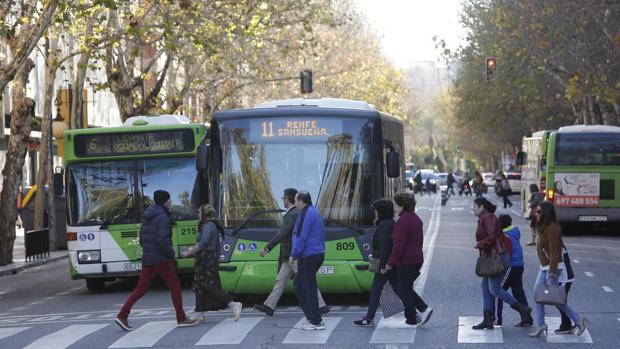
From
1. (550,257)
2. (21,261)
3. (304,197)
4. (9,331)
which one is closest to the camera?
(550,257)

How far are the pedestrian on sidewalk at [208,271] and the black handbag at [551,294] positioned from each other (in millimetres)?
4051

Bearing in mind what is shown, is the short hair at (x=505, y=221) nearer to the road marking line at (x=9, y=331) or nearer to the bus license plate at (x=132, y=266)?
the road marking line at (x=9, y=331)

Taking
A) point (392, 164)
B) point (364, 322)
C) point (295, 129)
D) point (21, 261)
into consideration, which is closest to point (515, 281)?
point (364, 322)

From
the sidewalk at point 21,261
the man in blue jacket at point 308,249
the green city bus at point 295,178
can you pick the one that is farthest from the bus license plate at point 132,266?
the sidewalk at point 21,261

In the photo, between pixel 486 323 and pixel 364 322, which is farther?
pixel 364 322

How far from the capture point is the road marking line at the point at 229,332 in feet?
46.0

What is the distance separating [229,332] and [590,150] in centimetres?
2221

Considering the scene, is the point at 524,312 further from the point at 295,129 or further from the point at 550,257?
the point at 295,129

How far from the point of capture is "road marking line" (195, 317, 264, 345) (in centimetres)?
1402

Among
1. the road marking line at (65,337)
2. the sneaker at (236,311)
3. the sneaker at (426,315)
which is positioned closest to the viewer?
the road marking line at (65,337)

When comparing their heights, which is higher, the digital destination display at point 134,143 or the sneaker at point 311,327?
the digital destination display at point 134,143


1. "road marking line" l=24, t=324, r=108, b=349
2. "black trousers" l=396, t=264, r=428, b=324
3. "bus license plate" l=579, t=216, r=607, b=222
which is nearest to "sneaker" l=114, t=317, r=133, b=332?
"road marking line" l=24, t=324, r=108, b=349

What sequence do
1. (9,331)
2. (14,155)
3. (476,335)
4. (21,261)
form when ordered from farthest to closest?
(21,261) < (14,155) < (9,331) < (476,335)

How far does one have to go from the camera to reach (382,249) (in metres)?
14.9
